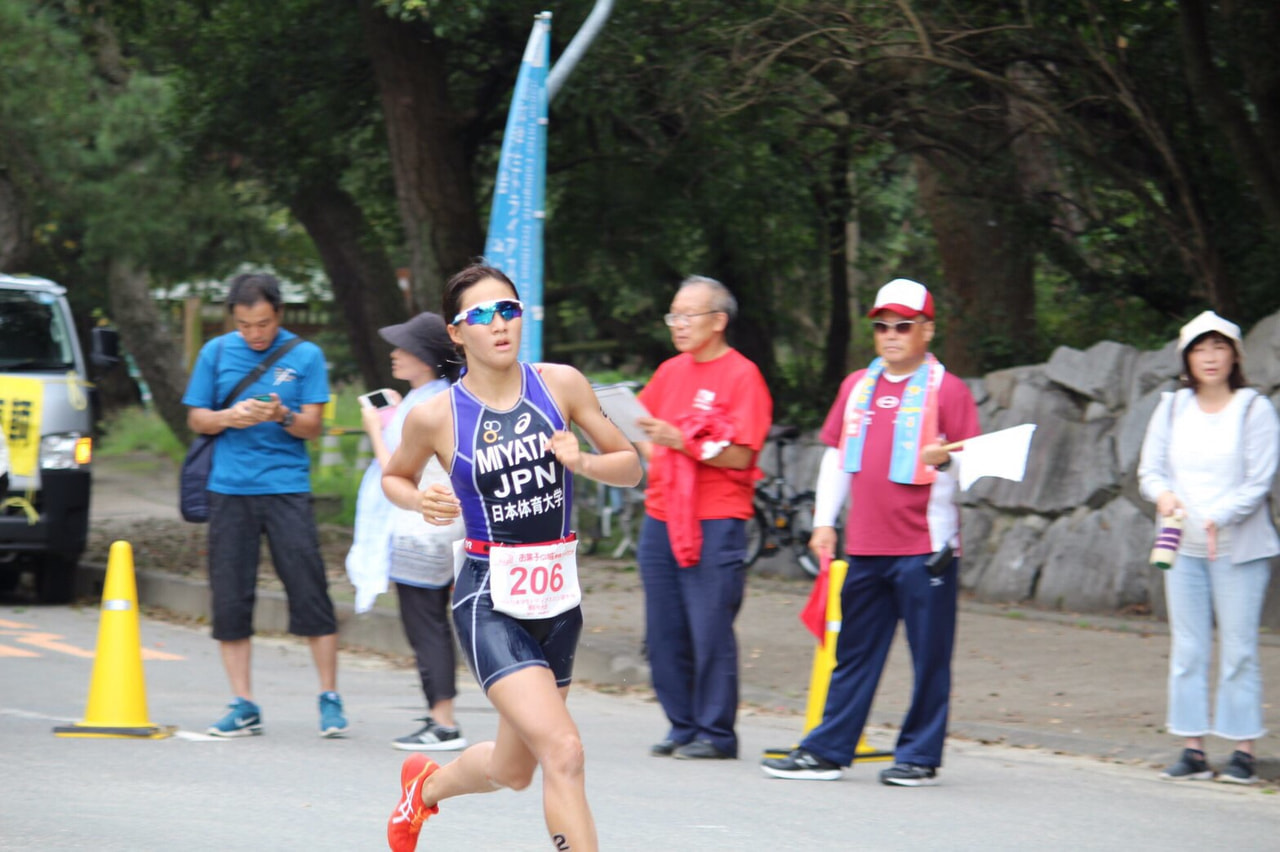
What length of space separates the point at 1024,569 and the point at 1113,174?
3.06 meters

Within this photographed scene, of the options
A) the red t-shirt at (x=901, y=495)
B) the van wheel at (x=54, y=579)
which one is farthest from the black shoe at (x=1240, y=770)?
the van wheel at (x=54, y=579)

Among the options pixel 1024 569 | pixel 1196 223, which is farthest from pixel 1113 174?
pixel 1024 569

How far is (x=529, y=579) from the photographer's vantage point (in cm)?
468

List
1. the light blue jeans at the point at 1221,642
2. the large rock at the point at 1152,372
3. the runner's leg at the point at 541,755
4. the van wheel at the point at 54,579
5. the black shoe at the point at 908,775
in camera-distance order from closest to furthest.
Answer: the runner's leg at the point at 541,755
the black shoe at the point at 908,775
the light blue jeans at the point at 1221,642
the large rock at the point at 1152,372
the van wheel at the point at 54,579

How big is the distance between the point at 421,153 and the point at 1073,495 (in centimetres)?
608

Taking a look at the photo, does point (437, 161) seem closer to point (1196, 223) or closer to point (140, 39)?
point (140, 39)

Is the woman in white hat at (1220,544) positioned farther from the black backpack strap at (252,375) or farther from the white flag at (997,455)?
the black backpack strap at (252,375)

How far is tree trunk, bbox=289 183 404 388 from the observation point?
17.5 metres

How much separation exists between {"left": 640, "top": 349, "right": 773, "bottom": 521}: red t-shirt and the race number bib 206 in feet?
8.13

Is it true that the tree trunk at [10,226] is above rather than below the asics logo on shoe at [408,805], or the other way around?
above

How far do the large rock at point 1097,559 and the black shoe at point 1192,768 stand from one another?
14.5ft

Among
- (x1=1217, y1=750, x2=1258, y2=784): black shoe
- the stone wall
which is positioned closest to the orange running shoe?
(x1=1217, y1=750, x2=1258, y2=784): black shoe

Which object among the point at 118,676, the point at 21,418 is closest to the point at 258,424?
the point at 118,676

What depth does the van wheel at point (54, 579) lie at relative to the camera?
13070mm
